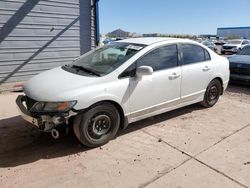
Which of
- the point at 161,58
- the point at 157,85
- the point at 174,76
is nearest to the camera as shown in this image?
the point at 157,85

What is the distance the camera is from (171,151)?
3.76 meters

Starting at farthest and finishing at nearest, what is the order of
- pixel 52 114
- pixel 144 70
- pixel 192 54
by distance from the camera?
pixel 192 54 < pixel 144 70 < pixel 52 114

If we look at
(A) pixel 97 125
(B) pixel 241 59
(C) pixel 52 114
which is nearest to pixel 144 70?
(A) pixel 97 125

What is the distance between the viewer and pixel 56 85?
3.64 metres

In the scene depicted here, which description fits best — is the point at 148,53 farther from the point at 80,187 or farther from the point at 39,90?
the point at 80,187

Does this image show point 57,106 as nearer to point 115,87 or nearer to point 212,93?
point 115,87

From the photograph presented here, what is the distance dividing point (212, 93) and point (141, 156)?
287cm

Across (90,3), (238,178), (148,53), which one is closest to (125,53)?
(148,53)

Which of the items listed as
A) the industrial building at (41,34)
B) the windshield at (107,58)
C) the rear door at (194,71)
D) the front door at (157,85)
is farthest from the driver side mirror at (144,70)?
the industrial building at (41,34)

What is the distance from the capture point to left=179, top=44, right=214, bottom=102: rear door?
15.9 ft

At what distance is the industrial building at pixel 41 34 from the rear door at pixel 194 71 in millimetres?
4637

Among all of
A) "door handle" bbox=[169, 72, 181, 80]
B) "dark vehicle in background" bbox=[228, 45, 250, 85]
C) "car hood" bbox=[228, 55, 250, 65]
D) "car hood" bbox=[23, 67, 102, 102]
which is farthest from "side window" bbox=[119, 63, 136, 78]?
"car hood" bbox=[228, 55, 250, 65]

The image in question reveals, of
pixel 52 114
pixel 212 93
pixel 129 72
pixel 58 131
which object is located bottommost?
pixel 58 131

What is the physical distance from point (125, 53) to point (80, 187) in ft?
7.58
